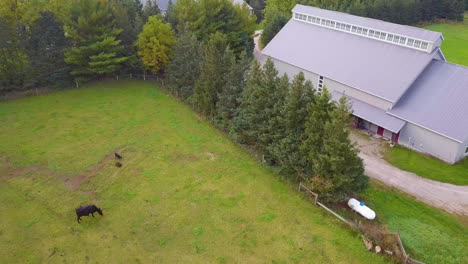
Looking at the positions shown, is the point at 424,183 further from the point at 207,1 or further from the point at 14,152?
the point at 207,1

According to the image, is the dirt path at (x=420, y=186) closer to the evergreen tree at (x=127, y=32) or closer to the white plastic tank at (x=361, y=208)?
the white plastic tank at (x=361, y=208)

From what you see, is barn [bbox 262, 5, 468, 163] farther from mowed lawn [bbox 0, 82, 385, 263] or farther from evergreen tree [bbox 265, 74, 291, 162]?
mowed lawn [bbox 0, 82, 385, 263]

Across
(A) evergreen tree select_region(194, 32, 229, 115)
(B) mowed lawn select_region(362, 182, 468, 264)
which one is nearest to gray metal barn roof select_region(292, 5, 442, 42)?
(A) evergreen tree select_region(194, 32, 229, 115)

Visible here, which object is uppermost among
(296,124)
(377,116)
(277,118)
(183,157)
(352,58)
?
(352,58)

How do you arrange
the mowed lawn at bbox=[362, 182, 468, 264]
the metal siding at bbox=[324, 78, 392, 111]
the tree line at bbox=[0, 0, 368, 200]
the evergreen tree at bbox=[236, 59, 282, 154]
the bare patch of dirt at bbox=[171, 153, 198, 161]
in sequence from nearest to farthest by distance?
the mowed lawn at bbox=[362, 182, 468, 264], the tree line at bbox=[0, 0, 368, 200], the evergreen tree at bbox=[236, 59, 282, 154], the bare patch of dirt at bbox=[171, 153, 198, 161], the metal siding at bbox=[324, 78, 392, 111]

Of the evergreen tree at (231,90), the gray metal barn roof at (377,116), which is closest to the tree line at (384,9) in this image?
the gray metal barn roof at (377,116)

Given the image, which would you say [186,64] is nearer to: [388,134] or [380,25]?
[380,25]

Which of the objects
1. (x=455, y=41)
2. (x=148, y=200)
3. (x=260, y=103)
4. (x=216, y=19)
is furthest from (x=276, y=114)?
(x=455, y=41)
